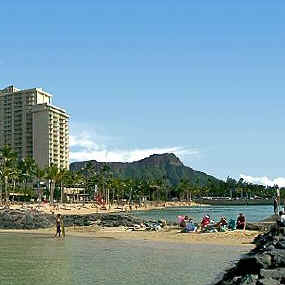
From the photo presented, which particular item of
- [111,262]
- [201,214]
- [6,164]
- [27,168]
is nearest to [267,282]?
[111,262]

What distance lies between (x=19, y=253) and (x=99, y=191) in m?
144

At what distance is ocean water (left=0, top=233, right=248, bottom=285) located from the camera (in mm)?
21328

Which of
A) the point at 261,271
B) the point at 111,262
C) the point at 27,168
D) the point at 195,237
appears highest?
the point at 27,168

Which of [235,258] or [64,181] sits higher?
[64,181]

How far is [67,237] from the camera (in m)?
43.3

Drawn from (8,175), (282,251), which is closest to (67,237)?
(282,251)

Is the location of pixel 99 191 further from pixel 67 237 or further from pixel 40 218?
pixel 67 237

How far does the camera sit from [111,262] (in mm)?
26688

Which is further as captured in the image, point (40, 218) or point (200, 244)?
point (40, 218)

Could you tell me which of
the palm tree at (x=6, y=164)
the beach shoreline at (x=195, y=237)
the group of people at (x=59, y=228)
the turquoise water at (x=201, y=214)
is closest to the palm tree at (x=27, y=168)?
the palm tree at (x=6, y=164)

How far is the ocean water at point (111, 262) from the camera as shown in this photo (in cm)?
2133

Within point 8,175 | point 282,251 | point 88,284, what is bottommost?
point 88,284

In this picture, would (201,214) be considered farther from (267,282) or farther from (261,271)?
(267,282)

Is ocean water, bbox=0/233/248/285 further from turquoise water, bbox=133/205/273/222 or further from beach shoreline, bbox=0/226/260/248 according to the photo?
turquoise water, bbox=133/205/273/222
